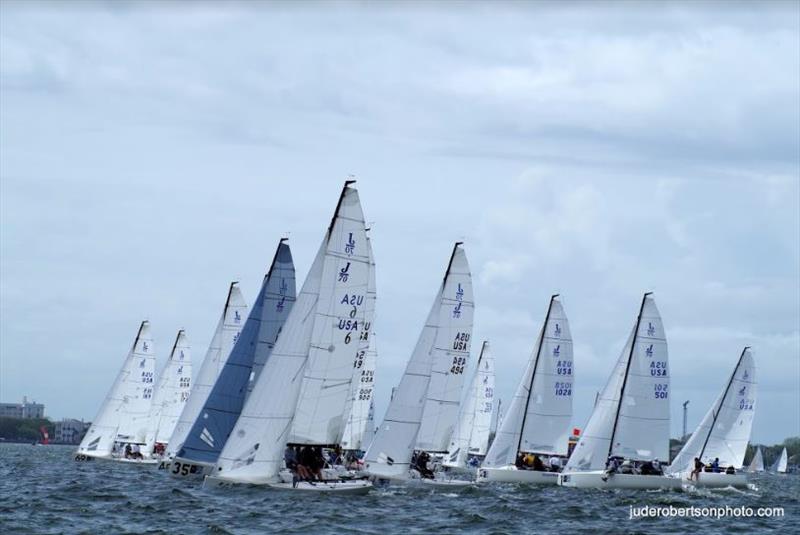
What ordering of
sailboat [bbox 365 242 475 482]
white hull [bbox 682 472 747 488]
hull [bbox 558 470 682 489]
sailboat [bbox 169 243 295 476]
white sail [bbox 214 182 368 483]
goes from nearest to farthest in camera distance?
white sail [bbox 214 182 368 483], sailboat [bbox 169 243 295 476], sailboat [bbox 365 242 475 482], hull [bbox 558 470 682 489], white hull [bbox 682 472 747 488]

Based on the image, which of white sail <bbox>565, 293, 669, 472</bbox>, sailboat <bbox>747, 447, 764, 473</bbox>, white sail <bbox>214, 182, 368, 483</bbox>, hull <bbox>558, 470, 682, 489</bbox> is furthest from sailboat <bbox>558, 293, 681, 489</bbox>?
sailboat <bbox>747, 447, 764, 473</bbox>

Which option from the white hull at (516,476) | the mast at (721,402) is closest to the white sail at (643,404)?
the white hull at (516,476)

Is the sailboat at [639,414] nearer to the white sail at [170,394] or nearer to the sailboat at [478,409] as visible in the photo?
the sailboat at [478,409]

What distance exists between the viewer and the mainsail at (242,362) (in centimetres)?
4869

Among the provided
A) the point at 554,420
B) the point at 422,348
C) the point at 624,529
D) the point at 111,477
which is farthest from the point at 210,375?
the point at 624,529

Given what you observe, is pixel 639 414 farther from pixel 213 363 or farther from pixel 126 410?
pixel 126 410

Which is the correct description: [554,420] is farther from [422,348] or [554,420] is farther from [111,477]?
[111,477]

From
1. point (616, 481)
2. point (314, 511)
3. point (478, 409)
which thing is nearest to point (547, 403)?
point (616, 481)

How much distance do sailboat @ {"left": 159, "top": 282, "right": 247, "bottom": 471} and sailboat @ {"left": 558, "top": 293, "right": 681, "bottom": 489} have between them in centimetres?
1637

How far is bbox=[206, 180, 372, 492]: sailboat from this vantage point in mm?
40719

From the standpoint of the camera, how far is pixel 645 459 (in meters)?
62.2

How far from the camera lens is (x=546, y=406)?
67.6 metres

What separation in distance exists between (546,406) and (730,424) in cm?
1074

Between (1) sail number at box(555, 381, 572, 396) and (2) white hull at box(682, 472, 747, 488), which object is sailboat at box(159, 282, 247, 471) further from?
(2) white hull at box(682, 472, 747, 488)
